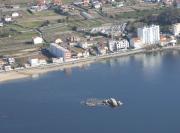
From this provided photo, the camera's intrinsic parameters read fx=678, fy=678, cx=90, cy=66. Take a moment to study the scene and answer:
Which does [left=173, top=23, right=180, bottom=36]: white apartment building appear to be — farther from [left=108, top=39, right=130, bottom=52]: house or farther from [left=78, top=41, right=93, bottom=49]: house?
[left=78, top=41, right=93, bottom=49]: house

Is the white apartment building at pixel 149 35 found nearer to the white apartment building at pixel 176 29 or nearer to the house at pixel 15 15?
the white apartment building at pixel 176 29

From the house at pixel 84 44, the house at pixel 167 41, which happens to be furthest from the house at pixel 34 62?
the house at pixel 167 41

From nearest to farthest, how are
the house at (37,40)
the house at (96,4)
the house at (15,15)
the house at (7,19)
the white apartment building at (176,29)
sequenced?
the house at (37,40), the white apartment building at (176,29), the house at (7,19), the house at (15,15), the house at (96,4)

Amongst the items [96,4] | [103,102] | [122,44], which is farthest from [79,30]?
[103,102]

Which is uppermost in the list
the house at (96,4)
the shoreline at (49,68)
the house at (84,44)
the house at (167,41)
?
the house at (96,4)

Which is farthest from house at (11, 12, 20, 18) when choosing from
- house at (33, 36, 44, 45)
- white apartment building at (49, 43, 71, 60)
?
white apartment building at (49, 43, 71, 60)

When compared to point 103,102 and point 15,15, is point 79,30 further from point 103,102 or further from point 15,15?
point 103,102

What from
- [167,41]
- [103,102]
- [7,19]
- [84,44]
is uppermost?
[7,19]
